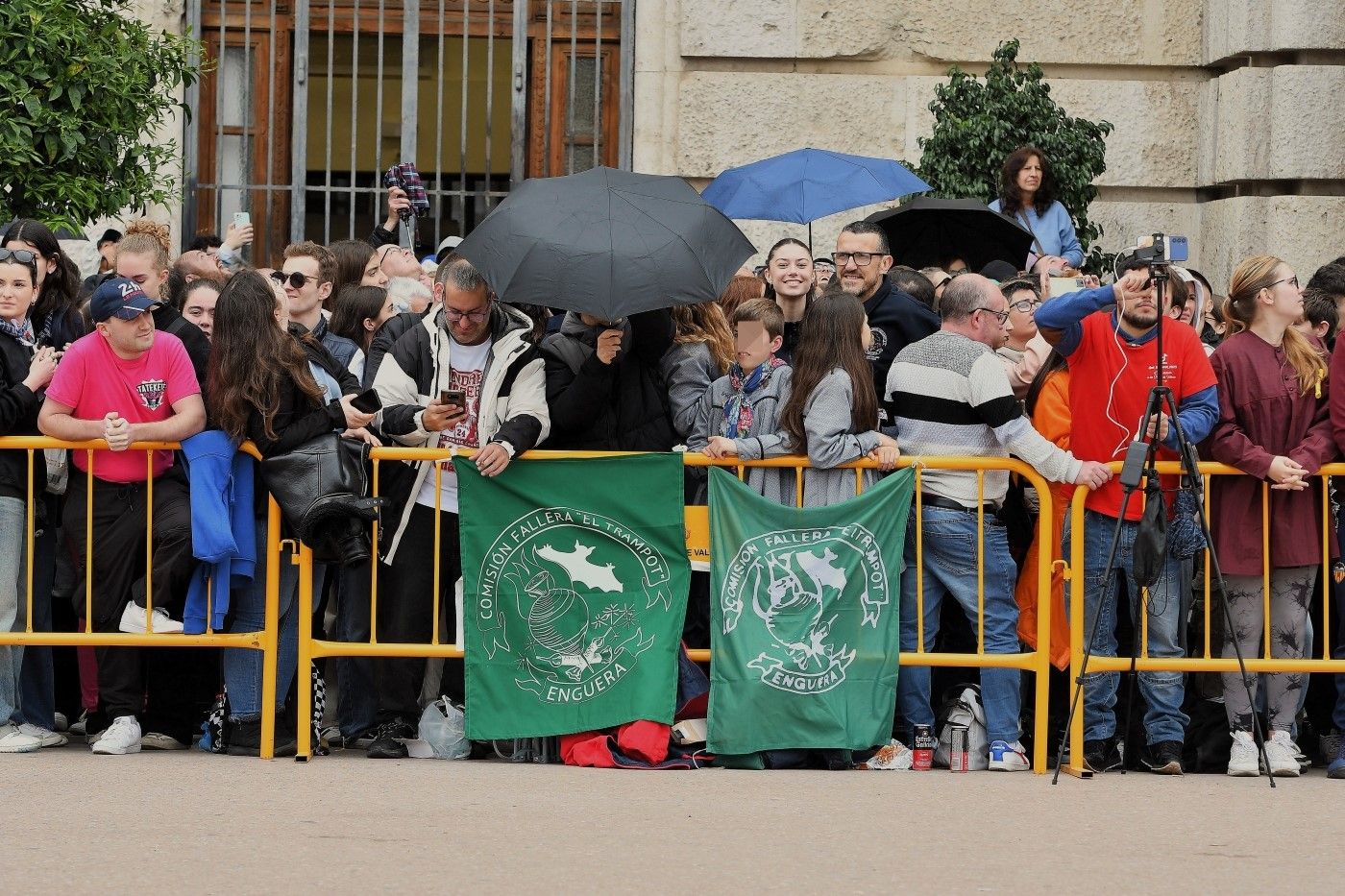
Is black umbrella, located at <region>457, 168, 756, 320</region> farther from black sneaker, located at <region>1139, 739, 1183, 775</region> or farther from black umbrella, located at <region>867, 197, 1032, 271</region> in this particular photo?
black umbrella, located at <region>867, 197, 1032, 271</region>

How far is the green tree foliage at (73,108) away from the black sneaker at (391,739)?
3.55 meters

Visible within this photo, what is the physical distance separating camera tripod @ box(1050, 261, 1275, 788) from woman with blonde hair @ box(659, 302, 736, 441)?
5.38ft

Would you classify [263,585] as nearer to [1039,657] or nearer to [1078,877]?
[1039,657]

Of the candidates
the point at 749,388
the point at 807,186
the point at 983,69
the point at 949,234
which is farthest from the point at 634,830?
the point at 983,69

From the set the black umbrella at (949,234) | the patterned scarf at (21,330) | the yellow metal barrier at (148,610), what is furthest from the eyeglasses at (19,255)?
the black umbrella at (949,234)

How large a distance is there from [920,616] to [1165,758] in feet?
3.64

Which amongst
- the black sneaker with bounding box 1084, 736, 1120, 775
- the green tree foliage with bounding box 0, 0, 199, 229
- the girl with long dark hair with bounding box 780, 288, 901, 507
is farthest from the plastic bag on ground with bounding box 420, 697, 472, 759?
the green tree foliage with bounding box 0, 0, 199, 229

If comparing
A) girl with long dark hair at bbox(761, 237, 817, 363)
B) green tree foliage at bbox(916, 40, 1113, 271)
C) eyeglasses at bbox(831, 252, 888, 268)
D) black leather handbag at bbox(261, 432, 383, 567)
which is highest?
green tree foliage at bbox(916, 40, 1113, 271)

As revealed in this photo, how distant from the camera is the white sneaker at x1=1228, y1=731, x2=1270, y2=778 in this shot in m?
7.95

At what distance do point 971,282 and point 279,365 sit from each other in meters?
2.80

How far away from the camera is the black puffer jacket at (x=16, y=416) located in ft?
26.1

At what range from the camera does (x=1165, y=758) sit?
26.3ft

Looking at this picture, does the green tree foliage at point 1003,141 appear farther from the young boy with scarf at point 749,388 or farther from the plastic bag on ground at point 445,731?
the plastic bag on ground at point 445,731

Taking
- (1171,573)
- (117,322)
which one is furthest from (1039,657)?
(117,322)
